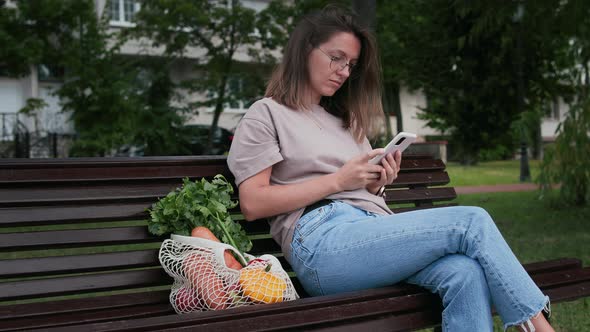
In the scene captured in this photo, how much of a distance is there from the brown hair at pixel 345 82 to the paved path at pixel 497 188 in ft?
31.7

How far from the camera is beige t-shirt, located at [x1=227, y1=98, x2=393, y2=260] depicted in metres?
2.74

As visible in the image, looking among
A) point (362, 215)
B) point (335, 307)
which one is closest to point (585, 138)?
point (362, 215)

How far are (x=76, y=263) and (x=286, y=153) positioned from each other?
0.88m

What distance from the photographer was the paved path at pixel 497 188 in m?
12.7

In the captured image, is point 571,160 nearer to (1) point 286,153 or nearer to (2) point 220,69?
(1) point 286,153

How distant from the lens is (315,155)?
2.81 m

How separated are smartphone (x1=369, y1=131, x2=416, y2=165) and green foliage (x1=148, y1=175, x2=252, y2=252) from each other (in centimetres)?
59

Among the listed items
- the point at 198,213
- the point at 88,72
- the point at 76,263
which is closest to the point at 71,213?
the point at 76,263

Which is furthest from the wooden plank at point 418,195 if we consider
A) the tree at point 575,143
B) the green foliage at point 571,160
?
the green foliage at point 571,160

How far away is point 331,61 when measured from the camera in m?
2.94

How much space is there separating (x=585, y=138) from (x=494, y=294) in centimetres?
646

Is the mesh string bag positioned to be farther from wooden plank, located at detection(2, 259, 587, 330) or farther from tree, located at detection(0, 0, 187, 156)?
tree, located at detection(0, 0, 187, 156)

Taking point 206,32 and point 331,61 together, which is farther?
point 206,32

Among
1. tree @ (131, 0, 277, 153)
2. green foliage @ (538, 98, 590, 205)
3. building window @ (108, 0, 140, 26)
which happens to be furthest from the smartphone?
building window @ (108, 0, 140, 26)
